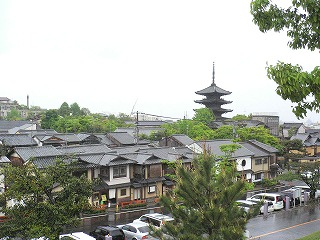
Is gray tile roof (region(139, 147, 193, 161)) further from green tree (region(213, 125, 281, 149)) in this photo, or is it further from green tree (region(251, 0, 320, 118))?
green tree (region(251, 0, 320, 118))

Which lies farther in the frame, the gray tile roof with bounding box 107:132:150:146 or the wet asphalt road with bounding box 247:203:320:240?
the gray tile roof with bounding box 107:132:150:146

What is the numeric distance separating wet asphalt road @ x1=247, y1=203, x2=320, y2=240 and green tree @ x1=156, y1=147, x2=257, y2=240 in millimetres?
11019

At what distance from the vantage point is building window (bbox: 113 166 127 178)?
2824 cm

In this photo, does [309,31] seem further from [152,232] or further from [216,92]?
[216,92]

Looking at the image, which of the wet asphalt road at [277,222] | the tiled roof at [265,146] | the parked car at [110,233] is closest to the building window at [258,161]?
the tiled roof at [265,146]

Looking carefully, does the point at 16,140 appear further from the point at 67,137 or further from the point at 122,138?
the point at 122,138

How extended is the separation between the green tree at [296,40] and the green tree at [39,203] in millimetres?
9001

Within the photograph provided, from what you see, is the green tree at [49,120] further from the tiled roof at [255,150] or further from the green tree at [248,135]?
the tiled roof at [255,150]

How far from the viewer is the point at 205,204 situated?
9117 millimetres

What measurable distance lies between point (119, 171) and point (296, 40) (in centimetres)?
2273

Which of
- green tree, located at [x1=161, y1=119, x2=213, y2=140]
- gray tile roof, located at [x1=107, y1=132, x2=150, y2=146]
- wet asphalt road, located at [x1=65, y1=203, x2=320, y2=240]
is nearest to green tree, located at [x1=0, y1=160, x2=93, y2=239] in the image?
wet asphalt road, located at [x1=65, y1=203, x2=320, y2=240]

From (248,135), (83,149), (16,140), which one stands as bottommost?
(83,149)

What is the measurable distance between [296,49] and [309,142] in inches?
2032

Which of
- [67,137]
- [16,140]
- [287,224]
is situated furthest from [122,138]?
[287,224]
